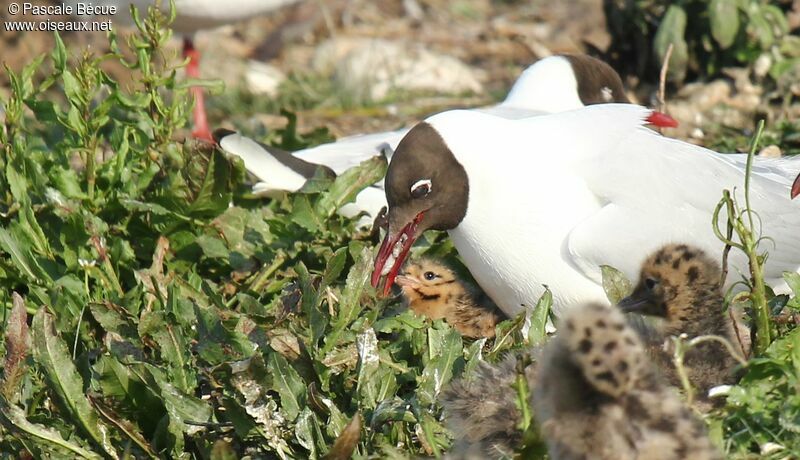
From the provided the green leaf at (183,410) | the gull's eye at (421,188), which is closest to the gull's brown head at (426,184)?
the gull's eye at (421,188)

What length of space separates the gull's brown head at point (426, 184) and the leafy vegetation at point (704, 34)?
3.13 m

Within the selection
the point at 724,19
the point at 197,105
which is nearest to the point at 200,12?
the point at 197,105

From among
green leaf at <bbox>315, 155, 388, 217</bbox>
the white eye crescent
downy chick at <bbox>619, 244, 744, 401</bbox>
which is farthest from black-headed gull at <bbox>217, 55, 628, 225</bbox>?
downy chick at <bbox>619, 244, 744, 401</bbox>

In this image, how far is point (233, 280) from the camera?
590cm

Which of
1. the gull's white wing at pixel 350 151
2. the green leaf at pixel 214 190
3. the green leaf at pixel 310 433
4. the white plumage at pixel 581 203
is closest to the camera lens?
the green leaf at pixel 310 433

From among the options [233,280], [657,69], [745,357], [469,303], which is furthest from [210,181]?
[657,69]

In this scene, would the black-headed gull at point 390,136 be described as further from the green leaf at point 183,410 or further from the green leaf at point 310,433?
the green leaf at point 310,433

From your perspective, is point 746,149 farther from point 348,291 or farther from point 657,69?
point 348,291

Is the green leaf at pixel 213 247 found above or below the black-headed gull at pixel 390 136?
below

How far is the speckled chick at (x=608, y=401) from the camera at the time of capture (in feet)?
10.8

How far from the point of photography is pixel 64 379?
4.58m

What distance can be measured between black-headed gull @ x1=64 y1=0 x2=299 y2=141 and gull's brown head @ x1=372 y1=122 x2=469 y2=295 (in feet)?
11.4

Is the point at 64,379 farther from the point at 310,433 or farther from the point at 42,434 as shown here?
the point at 310,433

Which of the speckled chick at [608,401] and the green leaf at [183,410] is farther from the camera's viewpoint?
the green leaf at [183,410]
